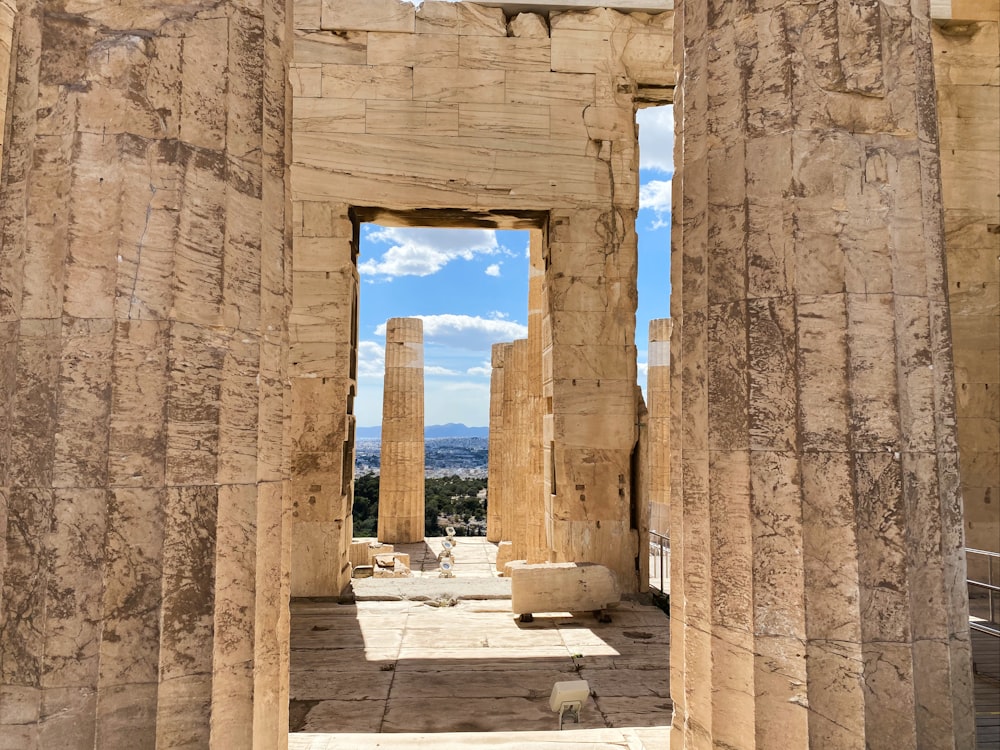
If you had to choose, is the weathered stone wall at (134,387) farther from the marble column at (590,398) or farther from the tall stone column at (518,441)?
the tall stone column at (518,441)

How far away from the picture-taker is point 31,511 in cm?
310

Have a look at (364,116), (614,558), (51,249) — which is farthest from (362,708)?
(364,116)

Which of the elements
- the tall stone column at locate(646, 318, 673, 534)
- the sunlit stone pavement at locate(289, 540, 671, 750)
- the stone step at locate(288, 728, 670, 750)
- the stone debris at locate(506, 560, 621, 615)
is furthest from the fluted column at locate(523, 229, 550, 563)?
the stone step at locate(288, 728, 670, 750)

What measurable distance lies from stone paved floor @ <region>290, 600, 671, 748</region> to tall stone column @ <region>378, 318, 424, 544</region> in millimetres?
11305

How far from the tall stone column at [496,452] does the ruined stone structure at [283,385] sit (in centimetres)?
1797

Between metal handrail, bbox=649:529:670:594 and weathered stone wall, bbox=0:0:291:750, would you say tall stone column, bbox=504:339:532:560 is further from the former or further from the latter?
weathered stone wall, bbox=0:0:291:750

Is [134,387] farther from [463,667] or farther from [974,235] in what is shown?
[974,235]

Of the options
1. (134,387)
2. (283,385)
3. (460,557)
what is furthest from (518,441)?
(134,387)

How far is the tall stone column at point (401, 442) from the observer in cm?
2061

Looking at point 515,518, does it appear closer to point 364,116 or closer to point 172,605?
point 364,116

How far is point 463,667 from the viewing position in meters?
6.80

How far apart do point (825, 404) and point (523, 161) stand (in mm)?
7605

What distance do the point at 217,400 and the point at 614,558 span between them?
7.69 meters

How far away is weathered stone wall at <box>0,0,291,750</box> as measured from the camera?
121 inches
